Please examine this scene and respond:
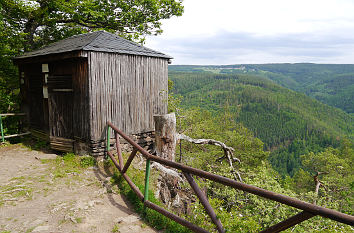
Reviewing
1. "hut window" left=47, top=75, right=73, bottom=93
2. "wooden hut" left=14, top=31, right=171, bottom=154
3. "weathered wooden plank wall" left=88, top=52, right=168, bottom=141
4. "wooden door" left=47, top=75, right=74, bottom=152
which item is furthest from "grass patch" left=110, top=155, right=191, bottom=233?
"hut window" left=47, top=75, right=73, bottom=93

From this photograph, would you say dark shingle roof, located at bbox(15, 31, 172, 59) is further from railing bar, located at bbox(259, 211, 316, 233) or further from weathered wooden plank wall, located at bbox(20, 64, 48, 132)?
railing bar, located at bbox(259, 211, 316, 233)

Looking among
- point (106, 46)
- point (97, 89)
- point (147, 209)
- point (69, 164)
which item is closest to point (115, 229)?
point (147, 209)

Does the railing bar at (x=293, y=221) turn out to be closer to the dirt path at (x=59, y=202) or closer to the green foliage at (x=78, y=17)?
the dirt path at (x=59, y=202)

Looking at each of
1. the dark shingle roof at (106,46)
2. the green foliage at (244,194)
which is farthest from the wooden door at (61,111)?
the green foliage at (244,194)

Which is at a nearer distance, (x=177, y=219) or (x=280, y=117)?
(x=177, y=219)

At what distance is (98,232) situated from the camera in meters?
3.80

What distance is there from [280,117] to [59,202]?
127320 millimetres

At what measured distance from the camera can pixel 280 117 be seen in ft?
391

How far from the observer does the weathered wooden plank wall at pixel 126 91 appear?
6.64m

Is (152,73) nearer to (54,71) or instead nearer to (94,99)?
(94,99)

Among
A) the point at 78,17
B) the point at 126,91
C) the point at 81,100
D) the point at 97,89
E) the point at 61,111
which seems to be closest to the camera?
the point at 97,89

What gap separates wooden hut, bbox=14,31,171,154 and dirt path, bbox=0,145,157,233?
1.13 metres

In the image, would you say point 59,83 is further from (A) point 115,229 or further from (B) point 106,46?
(A) point 115,229

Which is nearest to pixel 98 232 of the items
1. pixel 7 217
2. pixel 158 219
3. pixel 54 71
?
pixel 158 219
